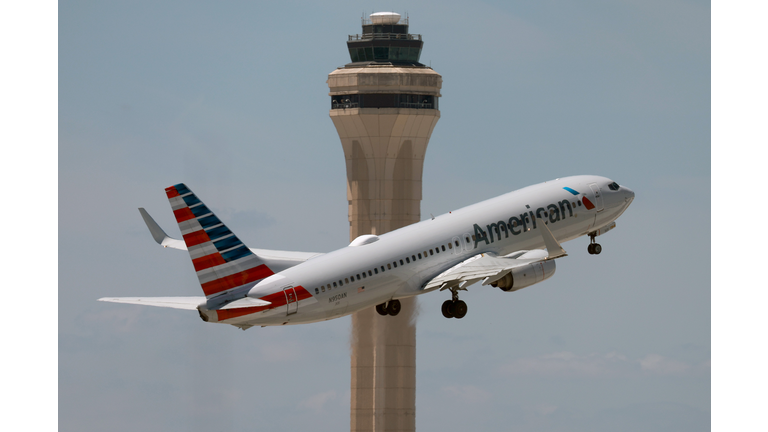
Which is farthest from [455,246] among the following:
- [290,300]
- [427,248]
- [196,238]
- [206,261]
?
[196,238]

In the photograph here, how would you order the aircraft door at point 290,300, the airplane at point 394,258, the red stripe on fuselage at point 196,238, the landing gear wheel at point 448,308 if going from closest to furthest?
the red stripe on fuselage at point 196,238, the airplane at point 394,258, the aircraft door at point 290,300, the landing gear wheel at point 448,308

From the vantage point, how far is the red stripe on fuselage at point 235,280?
85312mm

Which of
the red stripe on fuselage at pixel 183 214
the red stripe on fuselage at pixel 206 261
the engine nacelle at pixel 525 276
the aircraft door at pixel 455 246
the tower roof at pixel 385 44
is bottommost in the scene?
the engine nacelle at pixel 525 276

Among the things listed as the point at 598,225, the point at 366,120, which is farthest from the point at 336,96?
the point at 598,225

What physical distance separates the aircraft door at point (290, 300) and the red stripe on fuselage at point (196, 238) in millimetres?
5823

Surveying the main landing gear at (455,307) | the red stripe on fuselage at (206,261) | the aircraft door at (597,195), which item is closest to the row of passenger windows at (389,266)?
the main landing gear at (455,307)

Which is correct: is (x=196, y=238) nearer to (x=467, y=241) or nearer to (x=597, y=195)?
(x=467, y=241)

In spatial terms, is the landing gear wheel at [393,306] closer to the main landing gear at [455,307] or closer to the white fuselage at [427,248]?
the white fuselage at [427,248]

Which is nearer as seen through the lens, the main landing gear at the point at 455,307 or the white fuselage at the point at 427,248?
the white fuselage at the point at 427,248

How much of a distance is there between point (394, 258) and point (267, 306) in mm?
10248

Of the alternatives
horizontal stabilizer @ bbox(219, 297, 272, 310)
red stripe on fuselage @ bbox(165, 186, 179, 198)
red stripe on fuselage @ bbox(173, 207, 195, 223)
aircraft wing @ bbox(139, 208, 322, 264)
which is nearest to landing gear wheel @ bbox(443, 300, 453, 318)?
aircraft wing @ bbox(139, 208, 322, 264)

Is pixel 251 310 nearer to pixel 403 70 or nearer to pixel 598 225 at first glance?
pixel 598 225

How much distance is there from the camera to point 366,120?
7721 inches

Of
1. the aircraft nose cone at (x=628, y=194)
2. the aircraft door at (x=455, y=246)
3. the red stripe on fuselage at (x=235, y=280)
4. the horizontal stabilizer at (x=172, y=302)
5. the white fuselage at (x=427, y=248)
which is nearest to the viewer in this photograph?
the horizontal stabilizer at (x=172, y=302)
